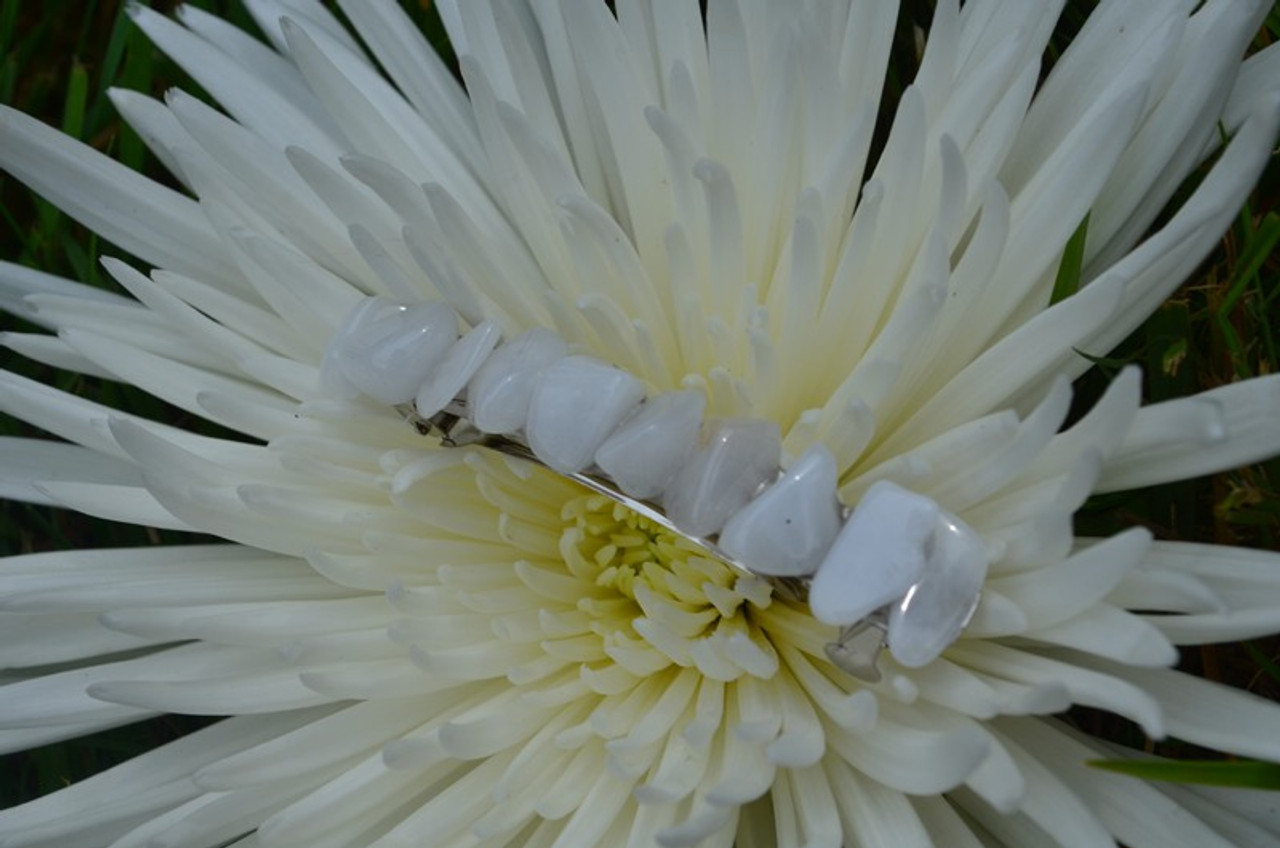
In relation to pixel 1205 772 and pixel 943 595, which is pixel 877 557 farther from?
pixel 1205 772

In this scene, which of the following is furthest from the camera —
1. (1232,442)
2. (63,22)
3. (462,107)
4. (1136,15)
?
(63,22)

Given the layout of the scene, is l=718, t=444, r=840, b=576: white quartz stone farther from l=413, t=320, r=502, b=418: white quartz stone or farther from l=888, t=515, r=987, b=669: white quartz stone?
l=413, t=320, r=502, b=418: white quartz stone

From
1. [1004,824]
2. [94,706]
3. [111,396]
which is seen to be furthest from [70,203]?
[1004,824]

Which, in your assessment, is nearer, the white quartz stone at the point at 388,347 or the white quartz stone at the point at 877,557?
the white quartz stone at the point at 877,557

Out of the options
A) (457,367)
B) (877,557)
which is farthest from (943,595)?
(457,367)

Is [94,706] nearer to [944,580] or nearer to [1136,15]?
[944,580]

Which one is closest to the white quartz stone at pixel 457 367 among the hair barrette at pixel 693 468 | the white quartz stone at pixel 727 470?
the hair barrette at pixel 693 468

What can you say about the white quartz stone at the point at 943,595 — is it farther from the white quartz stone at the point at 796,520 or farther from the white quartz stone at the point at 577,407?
the white quartz stone at the point at 577,407

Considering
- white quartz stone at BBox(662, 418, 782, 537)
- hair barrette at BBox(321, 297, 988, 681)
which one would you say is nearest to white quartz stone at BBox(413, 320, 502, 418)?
hair barrette at BBox(321, 297, 988, 681)
